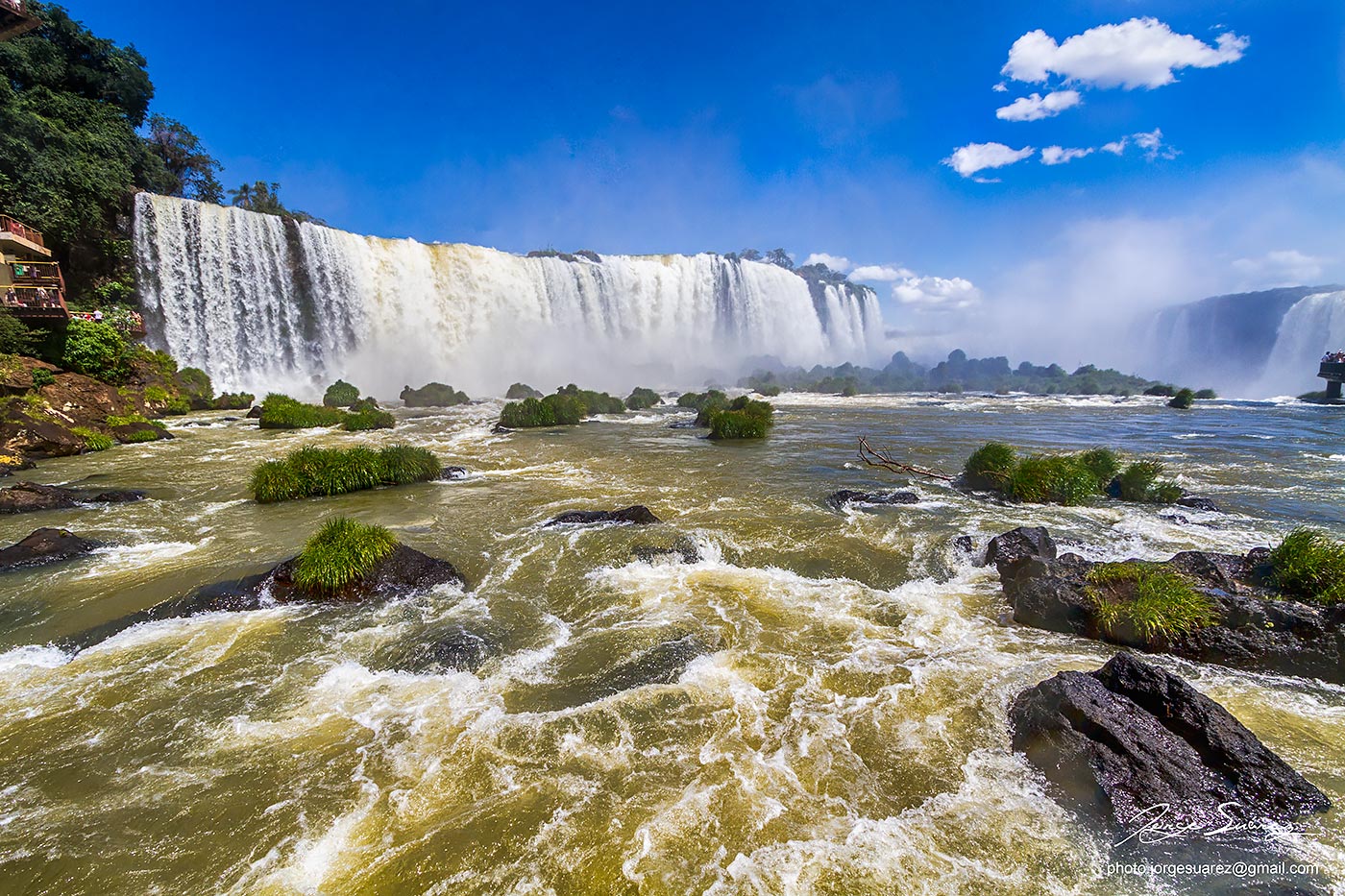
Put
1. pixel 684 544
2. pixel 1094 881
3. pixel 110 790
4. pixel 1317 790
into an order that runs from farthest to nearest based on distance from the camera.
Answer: pixel 684 544 → pixel 110 790 → pixel 1317 790 → pixel 1094 881

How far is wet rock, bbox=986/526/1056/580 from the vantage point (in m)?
8.55

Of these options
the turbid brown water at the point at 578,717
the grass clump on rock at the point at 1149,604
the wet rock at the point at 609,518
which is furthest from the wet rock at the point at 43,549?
the grass clump on rock at the point at 1149,604

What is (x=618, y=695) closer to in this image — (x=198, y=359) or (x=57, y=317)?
(x=57, y=317)

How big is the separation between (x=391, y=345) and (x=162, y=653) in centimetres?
4271

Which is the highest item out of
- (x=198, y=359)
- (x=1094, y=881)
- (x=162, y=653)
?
(x=198, y=359)

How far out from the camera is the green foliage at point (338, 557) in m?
7.89

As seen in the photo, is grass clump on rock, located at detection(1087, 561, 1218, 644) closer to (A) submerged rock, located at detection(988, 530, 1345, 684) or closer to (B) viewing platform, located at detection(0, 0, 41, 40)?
Result: (A) submerged rock, located at detection(988, 530, 1345, 684)

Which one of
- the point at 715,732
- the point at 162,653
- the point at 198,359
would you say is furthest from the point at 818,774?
the point at 198,359

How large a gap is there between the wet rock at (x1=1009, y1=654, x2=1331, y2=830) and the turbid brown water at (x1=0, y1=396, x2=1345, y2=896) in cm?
24

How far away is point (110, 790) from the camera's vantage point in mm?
4414

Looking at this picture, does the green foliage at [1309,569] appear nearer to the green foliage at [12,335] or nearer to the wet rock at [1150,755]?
the wet rock at [1150,755]

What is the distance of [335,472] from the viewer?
1404 cm

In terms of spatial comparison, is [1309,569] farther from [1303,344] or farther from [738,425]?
[1303,344]

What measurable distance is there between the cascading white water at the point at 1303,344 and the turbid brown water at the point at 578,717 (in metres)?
76.5
